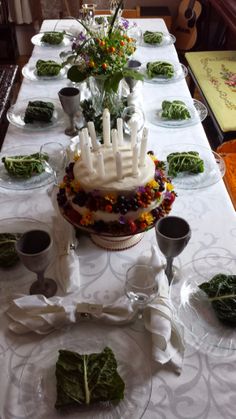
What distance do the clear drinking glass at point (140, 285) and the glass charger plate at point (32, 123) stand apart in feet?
2.40

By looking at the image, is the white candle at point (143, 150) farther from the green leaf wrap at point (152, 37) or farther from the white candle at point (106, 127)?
the green leaf wrap at point (152, 37)

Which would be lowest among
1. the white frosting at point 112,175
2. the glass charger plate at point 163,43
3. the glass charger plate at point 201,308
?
the glass charger plate at point 201,308

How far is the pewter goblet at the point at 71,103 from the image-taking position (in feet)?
4.39

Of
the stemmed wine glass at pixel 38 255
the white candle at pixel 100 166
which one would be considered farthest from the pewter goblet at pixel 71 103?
the stemmed wine glass at pixel 38 255

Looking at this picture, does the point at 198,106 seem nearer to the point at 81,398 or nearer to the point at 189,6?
the point at 81,398

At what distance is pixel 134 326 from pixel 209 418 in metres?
0.22

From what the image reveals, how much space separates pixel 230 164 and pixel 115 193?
997 mm

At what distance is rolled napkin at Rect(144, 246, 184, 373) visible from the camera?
766mm

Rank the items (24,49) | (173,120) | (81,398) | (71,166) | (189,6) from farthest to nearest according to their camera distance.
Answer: (24,49) < (189,6) < (173,120) < (71,166) < (81,398)

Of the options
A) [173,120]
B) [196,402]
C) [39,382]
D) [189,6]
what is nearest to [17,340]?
[39,382]

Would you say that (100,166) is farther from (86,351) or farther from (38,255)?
(86,351)

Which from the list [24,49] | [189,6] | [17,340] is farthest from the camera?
[24,49]

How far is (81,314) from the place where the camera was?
32.7 inches

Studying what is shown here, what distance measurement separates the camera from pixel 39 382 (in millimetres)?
734
